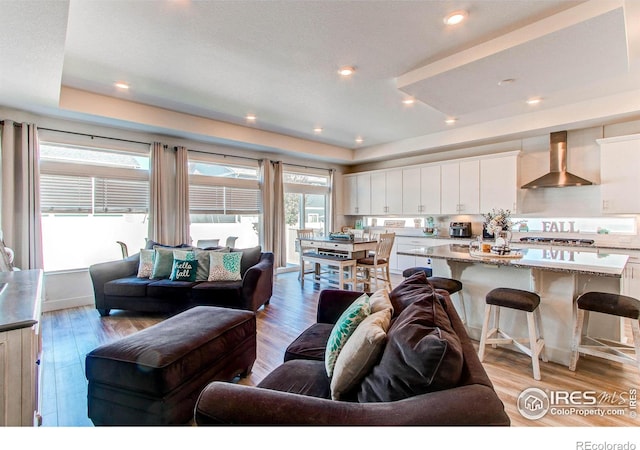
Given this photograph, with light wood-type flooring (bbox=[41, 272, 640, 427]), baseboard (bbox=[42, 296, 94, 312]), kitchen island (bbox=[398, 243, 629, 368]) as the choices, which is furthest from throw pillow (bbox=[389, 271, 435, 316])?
baseboard (bbox=[42, 296, 94, 312])

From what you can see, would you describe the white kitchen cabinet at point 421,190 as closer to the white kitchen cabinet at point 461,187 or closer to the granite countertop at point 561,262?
the white kitchen cabinet at point 461,187

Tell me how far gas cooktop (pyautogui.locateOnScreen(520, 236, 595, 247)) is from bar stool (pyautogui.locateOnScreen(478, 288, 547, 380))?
255 cm

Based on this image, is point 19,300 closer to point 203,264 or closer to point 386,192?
point 203,264

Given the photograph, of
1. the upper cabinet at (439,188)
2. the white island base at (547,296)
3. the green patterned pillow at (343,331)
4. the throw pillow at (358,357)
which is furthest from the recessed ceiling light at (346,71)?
the upper cabinet at (439,188)

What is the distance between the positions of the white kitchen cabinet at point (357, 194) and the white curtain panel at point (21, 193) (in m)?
5.96

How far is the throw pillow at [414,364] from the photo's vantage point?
3.24 ft

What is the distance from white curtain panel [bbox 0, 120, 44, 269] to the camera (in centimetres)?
377

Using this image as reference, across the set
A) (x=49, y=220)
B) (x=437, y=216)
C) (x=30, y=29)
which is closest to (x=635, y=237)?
(x=437, y=216)

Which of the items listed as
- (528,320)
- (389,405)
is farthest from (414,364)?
(528,320)

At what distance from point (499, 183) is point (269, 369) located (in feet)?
16.2

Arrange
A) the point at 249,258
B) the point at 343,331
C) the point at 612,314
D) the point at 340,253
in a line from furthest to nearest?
the point at 340,253 → the point at 249,258 → the point at 612,314 → the point at 343,331

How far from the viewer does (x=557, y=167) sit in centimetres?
485

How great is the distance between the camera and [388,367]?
44.6 inches
